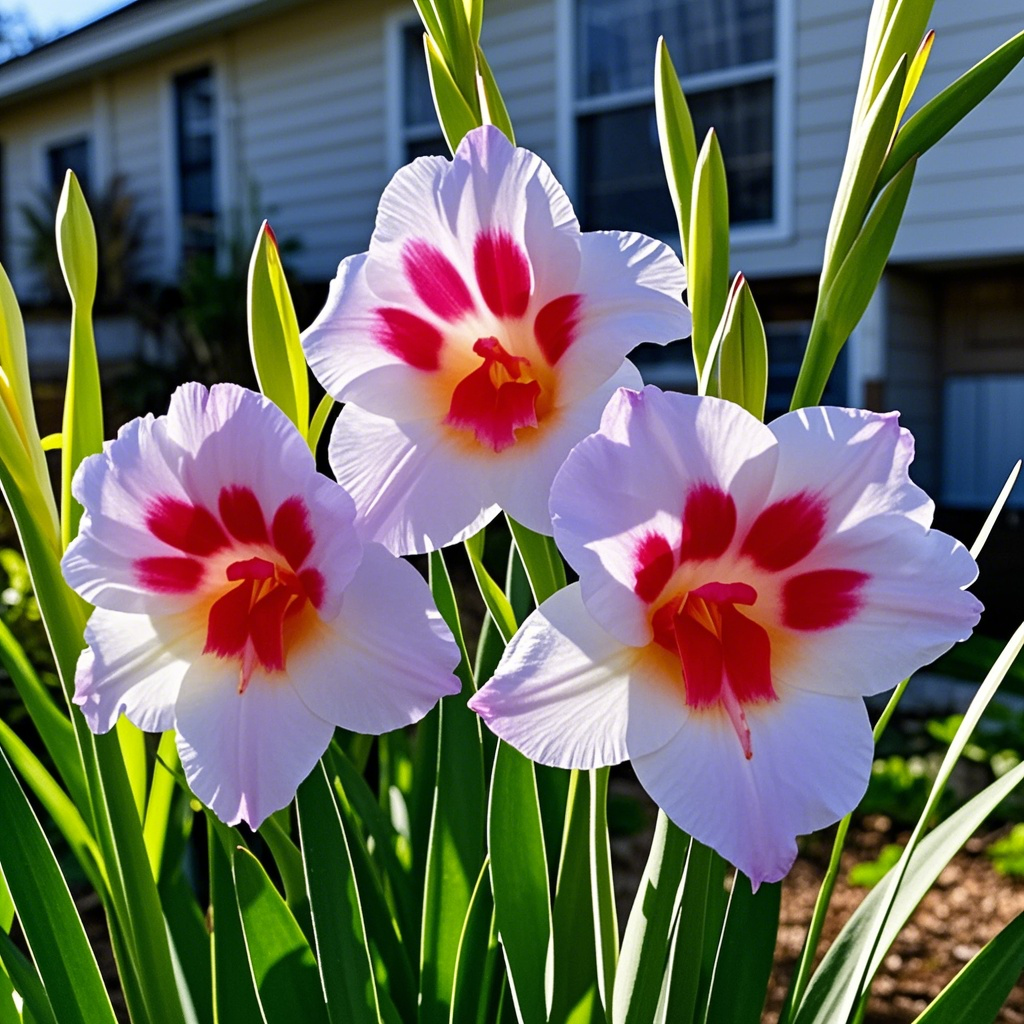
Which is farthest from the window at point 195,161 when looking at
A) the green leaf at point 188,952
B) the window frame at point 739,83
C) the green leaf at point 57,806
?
the green leaf at point 57,806

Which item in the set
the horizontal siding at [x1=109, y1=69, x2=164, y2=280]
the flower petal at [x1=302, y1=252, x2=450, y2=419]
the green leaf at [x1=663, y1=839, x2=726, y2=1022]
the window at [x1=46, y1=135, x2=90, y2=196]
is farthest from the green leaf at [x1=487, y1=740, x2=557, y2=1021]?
the window at [x1=46, y1=135, x2=90, y2=196]

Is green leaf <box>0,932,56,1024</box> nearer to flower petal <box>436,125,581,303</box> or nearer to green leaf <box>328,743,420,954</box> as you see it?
green leaf <box>328,743,420,954</box>

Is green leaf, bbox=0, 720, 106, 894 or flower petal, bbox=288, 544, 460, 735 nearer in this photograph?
flower petal, bbox=288, 544, 460, 735

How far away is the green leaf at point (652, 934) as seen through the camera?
0.69 metres

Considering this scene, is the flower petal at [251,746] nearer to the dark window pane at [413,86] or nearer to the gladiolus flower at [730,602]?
the gladiolus flower at [730,602]

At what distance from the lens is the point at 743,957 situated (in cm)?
92

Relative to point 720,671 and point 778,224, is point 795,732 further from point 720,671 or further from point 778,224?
point 778,224

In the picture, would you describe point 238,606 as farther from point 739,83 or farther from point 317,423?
point 739,83

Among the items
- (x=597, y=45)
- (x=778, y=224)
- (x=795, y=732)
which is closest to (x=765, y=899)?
(x=795, y=732)

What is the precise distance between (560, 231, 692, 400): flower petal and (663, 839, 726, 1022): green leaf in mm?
304

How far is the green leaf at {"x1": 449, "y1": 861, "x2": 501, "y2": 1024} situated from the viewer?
0.90 m

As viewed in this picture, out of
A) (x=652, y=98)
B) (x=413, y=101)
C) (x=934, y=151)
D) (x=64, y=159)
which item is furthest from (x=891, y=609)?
(x=64, y=159)

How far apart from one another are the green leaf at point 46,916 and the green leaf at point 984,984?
25.4 inches

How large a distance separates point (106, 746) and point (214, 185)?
9378 millimetres
